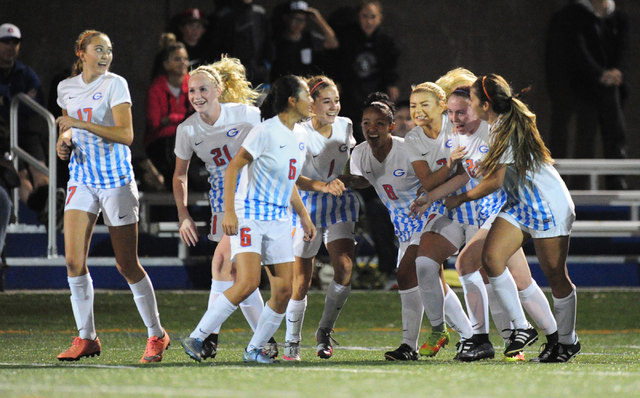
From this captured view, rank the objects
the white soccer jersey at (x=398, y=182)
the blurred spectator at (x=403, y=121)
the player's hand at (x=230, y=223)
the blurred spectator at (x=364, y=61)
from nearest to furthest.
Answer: the player's hand at (x=230, y=223) < the white soccer jersey at (x=398, y=182) < the blurred spectator at (x=403, y=121) < the blurred spectator at (x=364, y=61)

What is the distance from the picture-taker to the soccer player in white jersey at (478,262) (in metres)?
6.75

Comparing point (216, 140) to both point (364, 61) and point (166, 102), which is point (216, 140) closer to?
point (166, 102)

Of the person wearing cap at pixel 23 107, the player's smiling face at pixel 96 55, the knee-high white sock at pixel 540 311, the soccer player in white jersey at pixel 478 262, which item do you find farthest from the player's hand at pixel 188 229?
the person wearing cap at pixel 23 107

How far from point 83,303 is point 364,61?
555 cm

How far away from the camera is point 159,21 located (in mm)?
12500

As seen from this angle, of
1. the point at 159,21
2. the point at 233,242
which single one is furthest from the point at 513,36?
the point at 233,242

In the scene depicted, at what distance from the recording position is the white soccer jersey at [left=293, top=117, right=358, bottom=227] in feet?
23.8

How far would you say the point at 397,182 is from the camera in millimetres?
7203

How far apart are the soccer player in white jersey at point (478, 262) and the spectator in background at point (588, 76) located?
5.81m

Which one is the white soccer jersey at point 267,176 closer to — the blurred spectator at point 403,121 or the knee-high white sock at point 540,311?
the knee-high white sock at point 540,311

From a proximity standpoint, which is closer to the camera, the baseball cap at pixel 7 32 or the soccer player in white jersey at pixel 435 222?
the soccer player in white jersey at pixel 435 222

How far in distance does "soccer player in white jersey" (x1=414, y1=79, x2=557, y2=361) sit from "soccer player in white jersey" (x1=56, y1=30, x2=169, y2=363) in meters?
1.66

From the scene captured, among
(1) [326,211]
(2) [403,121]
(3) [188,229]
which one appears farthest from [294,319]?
(2) [403,121]

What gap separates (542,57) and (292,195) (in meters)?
7.51
